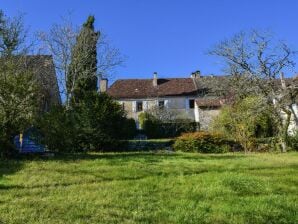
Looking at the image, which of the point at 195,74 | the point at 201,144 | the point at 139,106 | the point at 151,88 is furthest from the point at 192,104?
the point at 201,144

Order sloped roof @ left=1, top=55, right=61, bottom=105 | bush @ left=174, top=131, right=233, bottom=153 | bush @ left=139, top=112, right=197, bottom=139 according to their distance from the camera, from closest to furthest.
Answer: bush @ left=174, top=131, right=233, bottom=153, sloped roof @ left=1, top=55, right=61, bottom=105, bush @ left=139, top=112, right=197, bottom=139

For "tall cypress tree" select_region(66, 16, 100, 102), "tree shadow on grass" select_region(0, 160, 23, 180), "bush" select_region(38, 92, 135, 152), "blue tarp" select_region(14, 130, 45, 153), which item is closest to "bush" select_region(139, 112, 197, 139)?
"tall cypress tree" select_region(66, 16, 100, 102)

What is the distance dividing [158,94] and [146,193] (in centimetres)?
4249

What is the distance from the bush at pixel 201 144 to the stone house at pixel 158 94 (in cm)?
2477

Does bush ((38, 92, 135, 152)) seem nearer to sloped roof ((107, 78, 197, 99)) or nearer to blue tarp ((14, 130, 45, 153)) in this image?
blue tarp ((14, 130, 45, 153))

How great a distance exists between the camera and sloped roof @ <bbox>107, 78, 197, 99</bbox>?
51350mm

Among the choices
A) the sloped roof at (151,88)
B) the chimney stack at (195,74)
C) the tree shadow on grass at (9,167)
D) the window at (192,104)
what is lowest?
the tree shadow on grass at (9,167)

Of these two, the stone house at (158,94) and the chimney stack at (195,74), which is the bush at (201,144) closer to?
the stone house at (158,94)

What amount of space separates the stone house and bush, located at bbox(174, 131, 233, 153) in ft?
81.3

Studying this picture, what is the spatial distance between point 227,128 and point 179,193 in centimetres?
1933

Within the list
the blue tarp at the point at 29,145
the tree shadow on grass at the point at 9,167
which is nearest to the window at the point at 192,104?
the blue tarp at the point at 29,145

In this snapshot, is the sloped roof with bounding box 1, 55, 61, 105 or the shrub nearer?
the shrub

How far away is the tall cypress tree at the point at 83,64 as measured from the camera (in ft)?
87.2

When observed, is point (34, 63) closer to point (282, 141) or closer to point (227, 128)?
point (227, 128)
